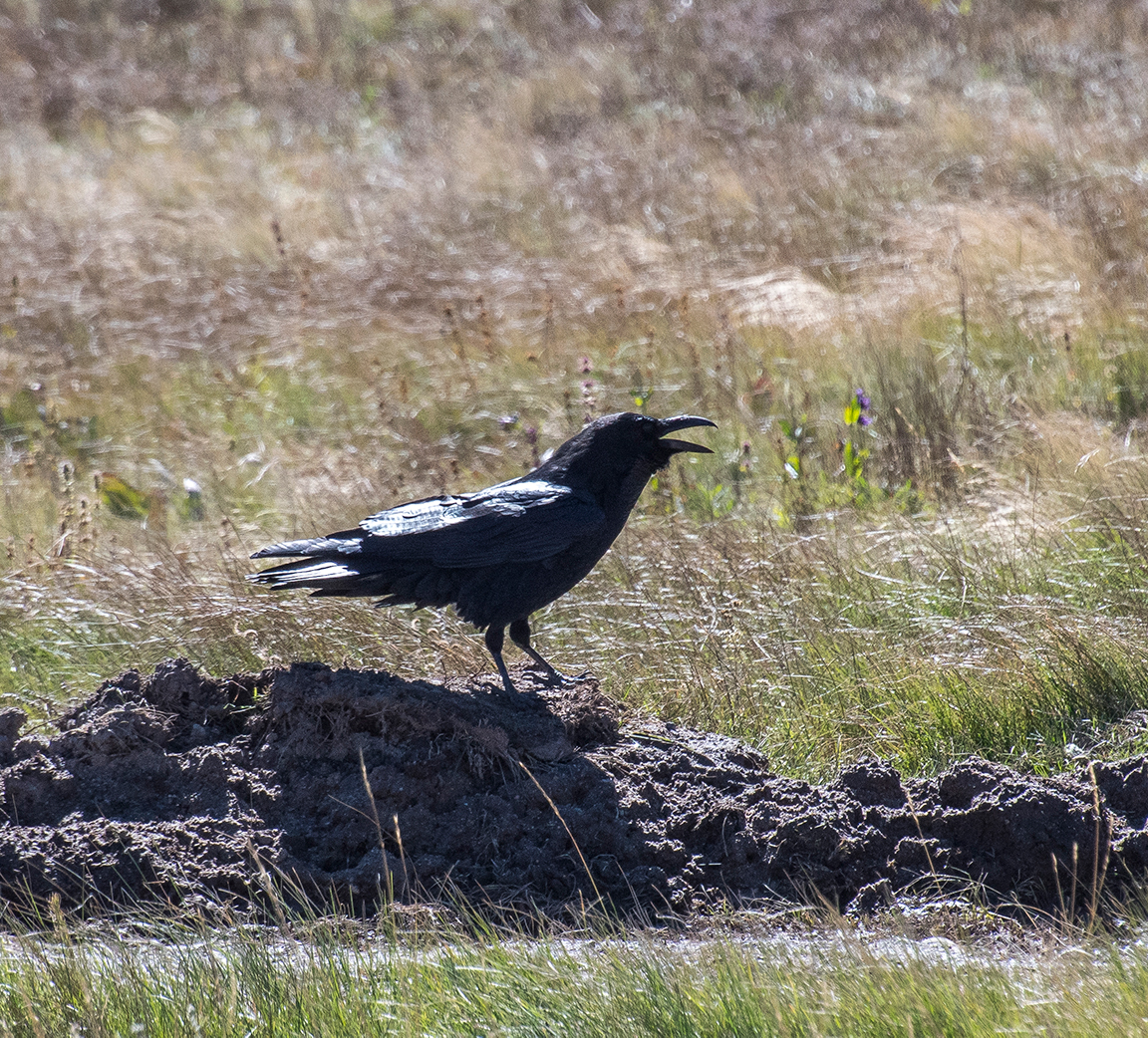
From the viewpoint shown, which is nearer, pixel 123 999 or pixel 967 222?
pixel 123 999

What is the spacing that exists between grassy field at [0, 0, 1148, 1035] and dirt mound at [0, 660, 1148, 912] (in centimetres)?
36

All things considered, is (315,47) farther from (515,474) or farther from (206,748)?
(206,748)

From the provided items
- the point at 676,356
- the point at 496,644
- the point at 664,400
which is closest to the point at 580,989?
the point at 496,644

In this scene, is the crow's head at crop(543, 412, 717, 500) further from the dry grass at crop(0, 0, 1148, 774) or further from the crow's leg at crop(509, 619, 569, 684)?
the dry grass at crop(0, 0, 1148, 774)

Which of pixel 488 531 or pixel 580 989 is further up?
pixel 488 531

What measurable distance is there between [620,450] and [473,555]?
68 cm

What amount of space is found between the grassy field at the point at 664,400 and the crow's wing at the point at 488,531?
2.65ft

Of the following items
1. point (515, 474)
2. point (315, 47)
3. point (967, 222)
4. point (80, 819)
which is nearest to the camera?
point (80, 819)

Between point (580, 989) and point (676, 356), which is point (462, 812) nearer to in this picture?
point (580, 989)

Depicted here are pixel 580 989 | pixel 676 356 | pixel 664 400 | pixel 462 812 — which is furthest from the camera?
pixel 676 356

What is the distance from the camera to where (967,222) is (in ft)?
28.9

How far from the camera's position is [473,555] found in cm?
422

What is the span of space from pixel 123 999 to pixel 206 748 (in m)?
1.04

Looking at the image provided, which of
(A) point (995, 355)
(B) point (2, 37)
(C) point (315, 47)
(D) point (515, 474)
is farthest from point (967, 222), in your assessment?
(B) point (2, 37)
